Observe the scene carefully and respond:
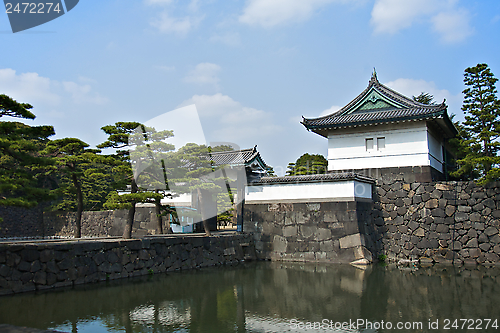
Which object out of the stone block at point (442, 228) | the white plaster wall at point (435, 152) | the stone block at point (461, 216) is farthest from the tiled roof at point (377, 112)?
the stone block at point (442, 228)

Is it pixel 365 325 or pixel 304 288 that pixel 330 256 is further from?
pixel 365 325

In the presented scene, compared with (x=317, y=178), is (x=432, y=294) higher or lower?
lower

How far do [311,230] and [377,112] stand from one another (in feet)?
19.6

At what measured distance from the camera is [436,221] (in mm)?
13781

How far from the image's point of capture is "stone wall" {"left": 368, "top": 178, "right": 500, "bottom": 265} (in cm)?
1309

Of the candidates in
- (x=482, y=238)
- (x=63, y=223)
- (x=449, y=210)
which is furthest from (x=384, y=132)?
(x=63, y=223)

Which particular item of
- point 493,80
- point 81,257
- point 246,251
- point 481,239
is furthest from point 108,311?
point 493,80

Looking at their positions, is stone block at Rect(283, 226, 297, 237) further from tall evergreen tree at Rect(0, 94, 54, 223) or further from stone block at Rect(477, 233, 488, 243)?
tall evergreen tree at Rect(0, 94, 54, 223)

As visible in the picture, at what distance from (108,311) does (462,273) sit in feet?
33.8

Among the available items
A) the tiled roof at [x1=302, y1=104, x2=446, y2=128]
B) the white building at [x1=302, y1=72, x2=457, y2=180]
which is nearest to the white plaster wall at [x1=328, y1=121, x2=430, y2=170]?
the white building at [x1=302, y1=72, x2=457, y2=180]

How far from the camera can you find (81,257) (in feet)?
28.9

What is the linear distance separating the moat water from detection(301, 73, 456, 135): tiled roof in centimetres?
632

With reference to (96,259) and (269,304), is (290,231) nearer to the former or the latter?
(269,304)

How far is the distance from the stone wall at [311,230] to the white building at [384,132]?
7.46 ft
